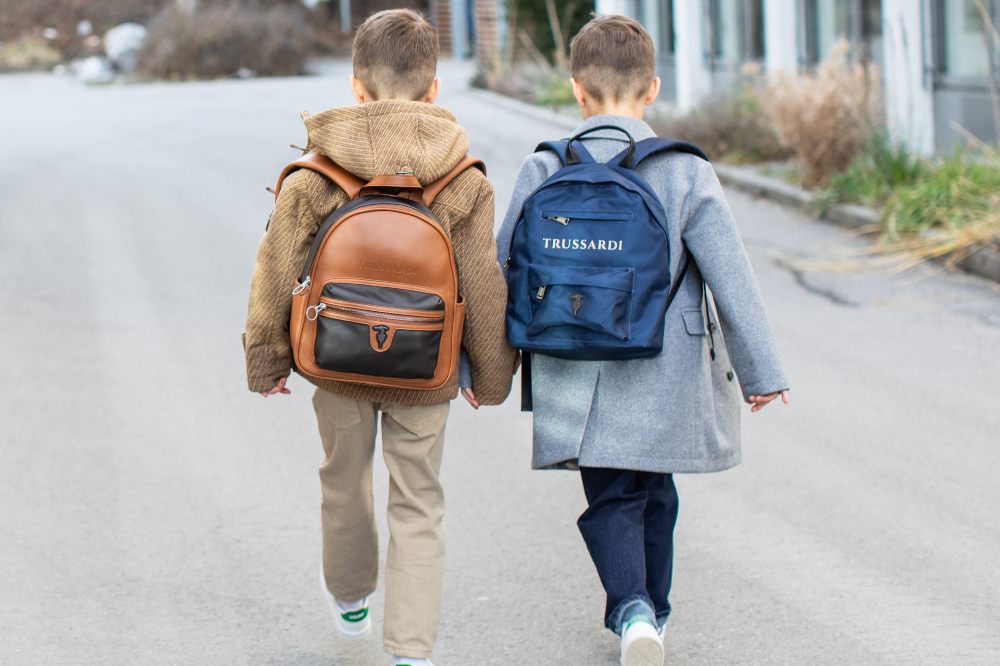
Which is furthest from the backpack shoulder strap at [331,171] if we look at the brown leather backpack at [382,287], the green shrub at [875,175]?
the green shrub at [875,175]

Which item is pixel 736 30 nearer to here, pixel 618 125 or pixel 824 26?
pixel 824 26

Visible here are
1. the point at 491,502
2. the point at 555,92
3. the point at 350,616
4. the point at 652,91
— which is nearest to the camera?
the point at 652,91

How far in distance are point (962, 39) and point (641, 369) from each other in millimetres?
9875

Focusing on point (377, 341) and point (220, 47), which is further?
point (220, 47)

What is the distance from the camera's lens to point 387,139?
3.18m

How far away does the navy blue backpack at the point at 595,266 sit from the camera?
3.17 metres

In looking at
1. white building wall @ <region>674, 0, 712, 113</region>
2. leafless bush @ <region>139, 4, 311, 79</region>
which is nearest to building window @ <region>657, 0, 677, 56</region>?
white building wall @ <region>674, 0, 712, 113</region>

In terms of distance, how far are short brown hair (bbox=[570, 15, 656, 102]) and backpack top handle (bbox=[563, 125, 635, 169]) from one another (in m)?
0.09

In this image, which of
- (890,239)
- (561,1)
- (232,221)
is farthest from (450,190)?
(561,1)

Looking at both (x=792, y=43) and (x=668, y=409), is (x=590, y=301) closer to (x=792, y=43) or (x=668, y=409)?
(x=668, y=409)

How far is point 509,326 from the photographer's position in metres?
3.29

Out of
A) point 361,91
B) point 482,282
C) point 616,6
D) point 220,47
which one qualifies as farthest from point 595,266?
point 220,47

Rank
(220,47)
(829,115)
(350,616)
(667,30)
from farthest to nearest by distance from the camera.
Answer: (220,47) → (667,30) → (829,115) → (350,616)

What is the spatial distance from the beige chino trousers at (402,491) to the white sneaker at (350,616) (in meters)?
0.29
